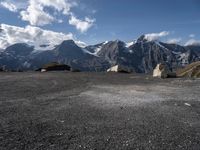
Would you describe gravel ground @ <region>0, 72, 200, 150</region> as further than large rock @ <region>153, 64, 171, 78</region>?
No

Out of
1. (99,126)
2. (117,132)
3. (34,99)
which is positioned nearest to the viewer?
(117,132)

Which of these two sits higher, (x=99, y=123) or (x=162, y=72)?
(x=162, y=72)

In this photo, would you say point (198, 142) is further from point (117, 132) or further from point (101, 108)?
point (101, 108)

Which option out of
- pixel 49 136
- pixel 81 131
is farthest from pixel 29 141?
pixel 81 131

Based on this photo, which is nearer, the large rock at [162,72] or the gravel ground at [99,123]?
the gravel ground at [99,123]

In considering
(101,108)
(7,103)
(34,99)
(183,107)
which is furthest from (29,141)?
(183,107)

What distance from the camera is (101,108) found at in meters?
16.8

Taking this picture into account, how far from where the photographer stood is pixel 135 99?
20062 millimetres

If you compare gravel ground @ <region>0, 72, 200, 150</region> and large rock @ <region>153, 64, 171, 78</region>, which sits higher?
large rock @ <region>153, 64, 171, 78</region>

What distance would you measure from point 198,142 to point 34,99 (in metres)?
12.0

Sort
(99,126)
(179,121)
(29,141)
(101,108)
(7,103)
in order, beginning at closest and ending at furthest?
(29,141) < (99,126) < (179,121) < (101,108) < (7,103)

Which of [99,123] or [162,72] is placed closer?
[99,123]

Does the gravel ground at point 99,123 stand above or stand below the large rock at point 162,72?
below

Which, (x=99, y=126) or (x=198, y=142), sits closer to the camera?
(x=198, y=142)
